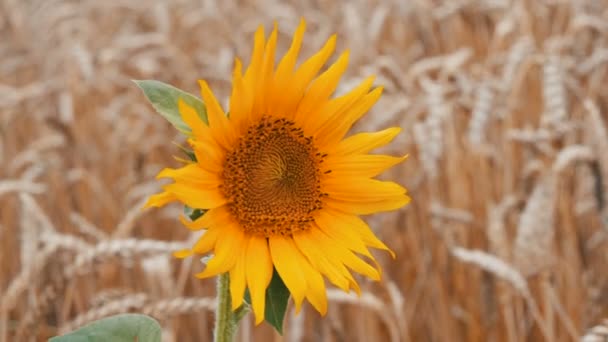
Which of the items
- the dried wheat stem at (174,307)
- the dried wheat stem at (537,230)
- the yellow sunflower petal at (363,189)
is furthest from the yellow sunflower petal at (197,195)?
the dried wheat stem at (537,230)

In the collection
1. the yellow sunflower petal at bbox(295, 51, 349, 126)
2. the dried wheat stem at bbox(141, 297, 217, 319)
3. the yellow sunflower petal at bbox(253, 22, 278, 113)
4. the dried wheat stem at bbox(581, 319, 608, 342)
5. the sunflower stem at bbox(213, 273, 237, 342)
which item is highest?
the yellow sunflower petal at bbox(253, 22, 278, 113)

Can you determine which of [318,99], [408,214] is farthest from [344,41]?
[318,99]

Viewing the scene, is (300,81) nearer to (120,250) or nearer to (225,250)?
(225,250)

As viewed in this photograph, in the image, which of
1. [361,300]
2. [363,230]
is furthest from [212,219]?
[361,300]

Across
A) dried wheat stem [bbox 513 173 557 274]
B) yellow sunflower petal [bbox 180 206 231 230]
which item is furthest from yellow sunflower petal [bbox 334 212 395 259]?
dried wheat stem [bbox 513 173 557 274]

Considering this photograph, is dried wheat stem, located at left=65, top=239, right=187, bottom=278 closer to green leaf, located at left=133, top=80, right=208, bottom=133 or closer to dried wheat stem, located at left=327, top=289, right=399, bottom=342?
dried wheat stem, located at left=327, top=289, right=399, bottom=342

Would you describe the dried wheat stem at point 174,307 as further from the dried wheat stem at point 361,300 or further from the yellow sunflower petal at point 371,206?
the yellow sunflower petal at point 371,206

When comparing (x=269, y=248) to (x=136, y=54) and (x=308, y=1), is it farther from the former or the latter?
(x=308, y=1)
